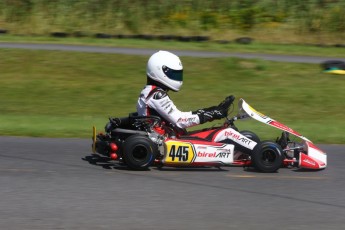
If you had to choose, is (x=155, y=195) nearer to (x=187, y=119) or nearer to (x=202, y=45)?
(x=187, y=119)

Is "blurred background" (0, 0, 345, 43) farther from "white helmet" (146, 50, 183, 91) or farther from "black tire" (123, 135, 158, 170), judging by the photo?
"black tire" (123, 135, 158, 170)

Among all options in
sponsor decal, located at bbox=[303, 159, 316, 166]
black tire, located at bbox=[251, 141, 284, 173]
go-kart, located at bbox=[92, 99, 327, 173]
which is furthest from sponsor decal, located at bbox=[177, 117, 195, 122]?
sponsor decal, located at bbox=[303, 159, 316, 166]

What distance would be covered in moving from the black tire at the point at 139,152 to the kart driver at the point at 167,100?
1.36ft

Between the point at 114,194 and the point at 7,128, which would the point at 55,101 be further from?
the point at 114,194

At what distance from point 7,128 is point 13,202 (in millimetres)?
4563

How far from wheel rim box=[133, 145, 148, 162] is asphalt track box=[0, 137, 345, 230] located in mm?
182

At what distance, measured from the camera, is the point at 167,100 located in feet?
29.1

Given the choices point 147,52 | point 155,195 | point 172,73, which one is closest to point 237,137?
point 172,73

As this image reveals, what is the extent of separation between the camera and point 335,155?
10289 mm

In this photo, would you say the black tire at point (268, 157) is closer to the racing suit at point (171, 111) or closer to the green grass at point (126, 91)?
the racing suit at point (171, 111)

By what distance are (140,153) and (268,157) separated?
150cm

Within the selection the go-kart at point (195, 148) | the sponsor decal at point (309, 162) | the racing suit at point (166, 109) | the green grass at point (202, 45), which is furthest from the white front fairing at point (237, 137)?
the green grass at point (202, 45)

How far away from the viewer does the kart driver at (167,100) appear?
8891 millimetres

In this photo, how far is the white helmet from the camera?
353 inches
